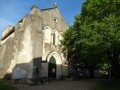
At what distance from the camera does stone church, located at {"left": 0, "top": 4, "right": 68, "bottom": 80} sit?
21344 mm

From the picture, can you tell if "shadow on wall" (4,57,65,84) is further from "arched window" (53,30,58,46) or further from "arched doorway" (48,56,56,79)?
"arched window" (53,30,58,46)

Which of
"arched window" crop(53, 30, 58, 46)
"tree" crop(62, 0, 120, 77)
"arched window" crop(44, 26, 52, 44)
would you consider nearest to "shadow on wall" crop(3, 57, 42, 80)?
"arched window" crop(44, 26, 52, 44)

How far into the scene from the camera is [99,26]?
687 inches

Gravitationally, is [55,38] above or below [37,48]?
above

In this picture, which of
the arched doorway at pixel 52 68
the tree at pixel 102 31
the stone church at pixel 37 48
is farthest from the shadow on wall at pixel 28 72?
the tree at pixel 102 31

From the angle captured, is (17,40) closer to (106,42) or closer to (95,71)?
(106,42)

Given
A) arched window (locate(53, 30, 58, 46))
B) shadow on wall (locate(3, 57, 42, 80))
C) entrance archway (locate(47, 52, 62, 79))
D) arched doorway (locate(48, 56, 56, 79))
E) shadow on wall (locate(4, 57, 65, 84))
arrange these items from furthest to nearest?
arched window (locate(53, 30, 58, 46))
entrance archway (locate(47, 52, 62, 79))
arched doorway (locate(48, 56, 56, 79))
shadow on wall (locate(3, 57, 42, 80))
shadow on wall (locate(4, 57, 65, 84))

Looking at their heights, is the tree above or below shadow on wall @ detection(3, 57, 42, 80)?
above

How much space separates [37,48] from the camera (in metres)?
22.1

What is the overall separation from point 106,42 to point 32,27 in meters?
10.2

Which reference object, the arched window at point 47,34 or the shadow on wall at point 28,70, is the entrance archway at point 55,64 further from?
the shadow on wall at point 28,70

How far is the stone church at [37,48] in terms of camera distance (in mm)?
21344

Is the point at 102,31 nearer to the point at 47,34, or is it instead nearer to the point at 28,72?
the point at 28,72

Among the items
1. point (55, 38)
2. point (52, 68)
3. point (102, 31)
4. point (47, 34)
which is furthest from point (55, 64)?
point (102, 31)
